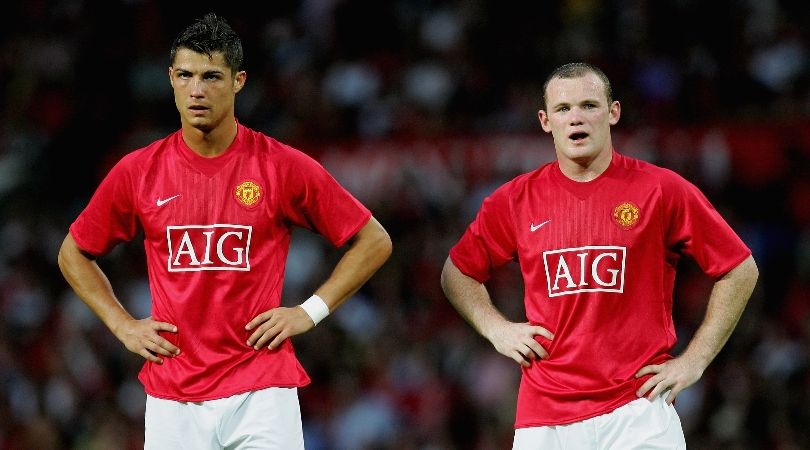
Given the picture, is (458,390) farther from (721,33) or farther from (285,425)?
(285,425)

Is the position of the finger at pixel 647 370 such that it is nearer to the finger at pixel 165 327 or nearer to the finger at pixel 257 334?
the finger at pixel 257 334

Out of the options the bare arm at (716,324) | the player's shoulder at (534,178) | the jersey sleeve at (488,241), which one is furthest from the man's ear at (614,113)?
the bare arm at (716,324)

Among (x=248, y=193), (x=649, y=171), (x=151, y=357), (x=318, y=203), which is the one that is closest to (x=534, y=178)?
(x=649, y=171)

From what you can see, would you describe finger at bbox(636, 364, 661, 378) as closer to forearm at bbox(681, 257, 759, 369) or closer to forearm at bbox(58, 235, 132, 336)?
forearm at bbox(681, 257, 759, 369)

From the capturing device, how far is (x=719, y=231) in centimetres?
561

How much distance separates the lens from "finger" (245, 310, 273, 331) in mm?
5539

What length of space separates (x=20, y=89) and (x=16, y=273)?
2154 millimetres

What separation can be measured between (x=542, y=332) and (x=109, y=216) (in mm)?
1882

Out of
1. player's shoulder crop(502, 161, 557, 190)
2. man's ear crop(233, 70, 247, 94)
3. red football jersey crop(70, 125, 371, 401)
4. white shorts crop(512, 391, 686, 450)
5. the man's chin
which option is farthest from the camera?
player's shoulder crop(502, 161, 557, 190)

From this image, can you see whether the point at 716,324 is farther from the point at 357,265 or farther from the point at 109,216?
the point at 109,216

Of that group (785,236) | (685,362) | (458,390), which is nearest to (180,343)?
(685,362)

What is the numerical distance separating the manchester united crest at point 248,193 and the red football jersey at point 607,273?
112 centimetres

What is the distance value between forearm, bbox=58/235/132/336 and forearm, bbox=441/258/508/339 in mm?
1404

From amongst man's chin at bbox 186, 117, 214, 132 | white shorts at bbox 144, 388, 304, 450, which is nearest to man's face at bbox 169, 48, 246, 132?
man's chin at bbox 186, 117, 214, 132
